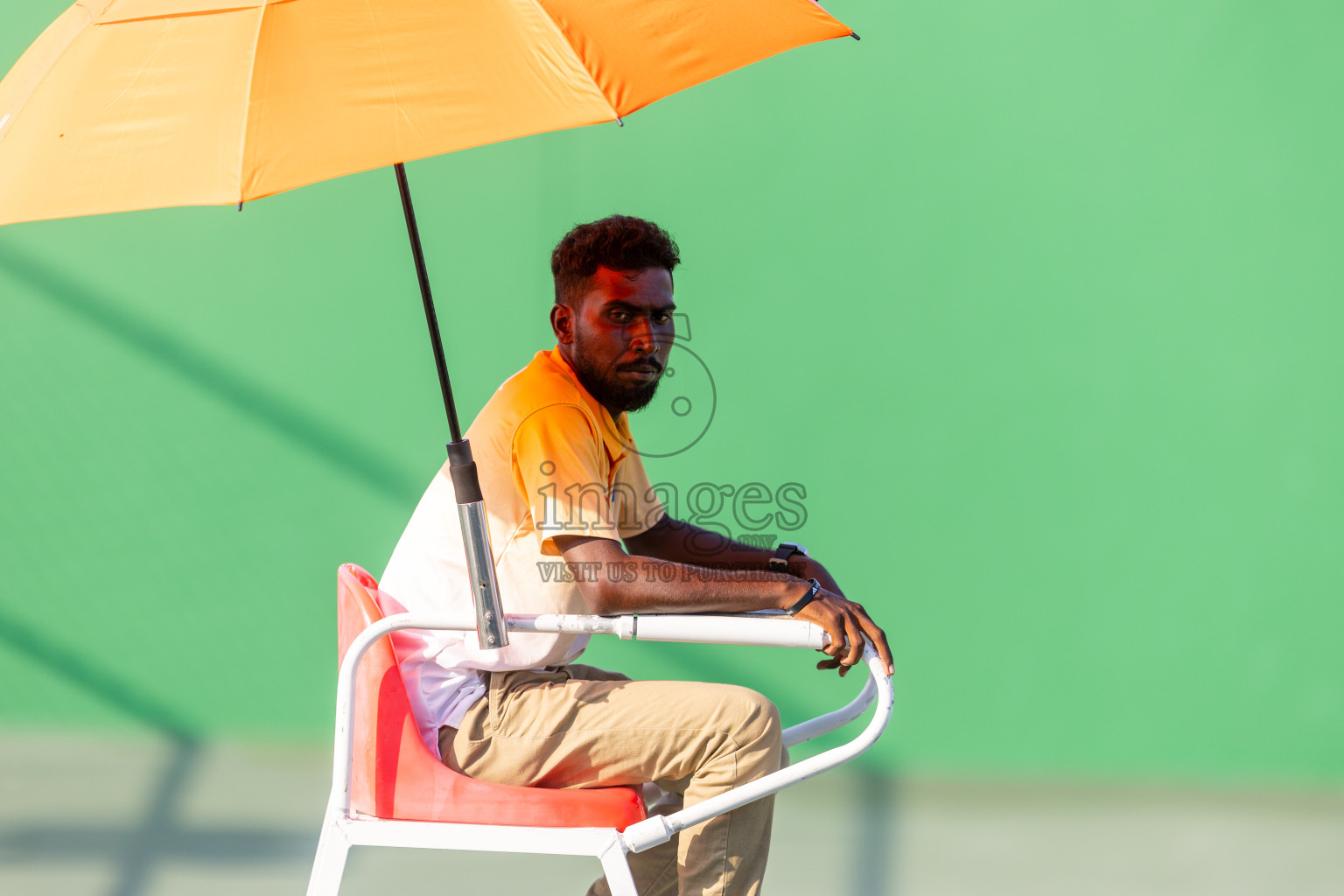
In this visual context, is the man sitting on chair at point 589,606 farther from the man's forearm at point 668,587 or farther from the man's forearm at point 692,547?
the man's forearm at point 692,547

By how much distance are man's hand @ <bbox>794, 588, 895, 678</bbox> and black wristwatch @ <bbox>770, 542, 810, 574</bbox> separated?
1.29 ft

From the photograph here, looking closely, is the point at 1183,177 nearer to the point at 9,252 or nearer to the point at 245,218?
the point at 245,218

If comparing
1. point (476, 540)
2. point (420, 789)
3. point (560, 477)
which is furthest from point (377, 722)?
point (560, 477)

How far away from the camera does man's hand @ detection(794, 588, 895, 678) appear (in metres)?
1.72

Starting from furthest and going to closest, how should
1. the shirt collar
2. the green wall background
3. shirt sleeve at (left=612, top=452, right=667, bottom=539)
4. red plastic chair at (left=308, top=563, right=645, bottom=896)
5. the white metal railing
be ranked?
the green wall background → shirt sleeve at (left=612, top=452, right=667, bottom=539) → the shirt collar → red plastic chair at (left=308, top=563, right=645, bottom=896) → the white metal railing

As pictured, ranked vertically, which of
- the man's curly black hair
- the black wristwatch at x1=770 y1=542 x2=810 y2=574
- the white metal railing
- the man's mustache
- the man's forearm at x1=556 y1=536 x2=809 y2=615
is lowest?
the white metal railing

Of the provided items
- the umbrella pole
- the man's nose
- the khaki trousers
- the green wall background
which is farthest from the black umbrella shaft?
the green wall background

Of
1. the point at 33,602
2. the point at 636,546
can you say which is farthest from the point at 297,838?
the point at 636,546

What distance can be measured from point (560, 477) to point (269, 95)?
662mm

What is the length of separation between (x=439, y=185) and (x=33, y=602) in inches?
69.3

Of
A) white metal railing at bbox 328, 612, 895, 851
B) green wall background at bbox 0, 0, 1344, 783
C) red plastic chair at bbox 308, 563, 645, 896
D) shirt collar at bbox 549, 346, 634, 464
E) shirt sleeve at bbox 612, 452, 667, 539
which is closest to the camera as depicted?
white metal railing at bbox 328, 612, 895, 851

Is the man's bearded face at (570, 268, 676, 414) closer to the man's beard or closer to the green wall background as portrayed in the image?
the man's beard

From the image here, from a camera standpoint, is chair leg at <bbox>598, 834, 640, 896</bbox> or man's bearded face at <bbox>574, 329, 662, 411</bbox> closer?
chair leg at <bbox>598, 834, 640, 896</bbox>

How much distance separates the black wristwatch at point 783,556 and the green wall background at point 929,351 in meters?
1.37
